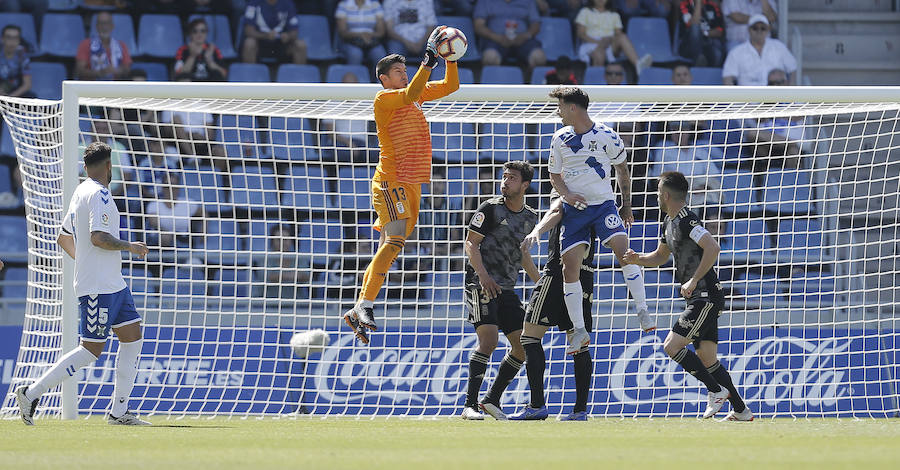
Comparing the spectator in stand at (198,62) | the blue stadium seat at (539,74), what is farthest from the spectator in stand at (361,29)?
the blue stadium seat at (539,74)

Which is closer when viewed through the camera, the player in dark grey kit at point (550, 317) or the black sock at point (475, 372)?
the player in dark grey kit at point (550, 317)

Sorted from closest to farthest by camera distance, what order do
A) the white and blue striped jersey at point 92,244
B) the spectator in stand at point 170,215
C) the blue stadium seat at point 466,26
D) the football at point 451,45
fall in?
the white and blue striped jersey at point 92,244 → the football at point 451,45 → the spectator in stand at point 170,215 → the blue stadium seat at point 466,26

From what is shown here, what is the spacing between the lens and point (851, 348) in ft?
35.3

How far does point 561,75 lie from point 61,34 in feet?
20.8

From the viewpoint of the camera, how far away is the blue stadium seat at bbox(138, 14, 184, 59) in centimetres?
1534

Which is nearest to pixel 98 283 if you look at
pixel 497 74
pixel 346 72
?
pixel 346 72

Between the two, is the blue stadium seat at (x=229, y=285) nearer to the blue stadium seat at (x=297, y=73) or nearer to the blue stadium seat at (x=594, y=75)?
the blue stadium seat at (x=297, y=73)

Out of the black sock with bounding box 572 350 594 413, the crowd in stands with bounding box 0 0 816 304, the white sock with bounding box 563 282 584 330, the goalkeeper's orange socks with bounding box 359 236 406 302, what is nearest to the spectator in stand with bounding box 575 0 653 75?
the crowd in stands with bounding box 0 0 816 304

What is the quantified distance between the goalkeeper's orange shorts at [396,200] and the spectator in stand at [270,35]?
731 cm

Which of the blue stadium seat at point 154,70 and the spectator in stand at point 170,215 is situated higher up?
the blue stadium seat at point 154,70

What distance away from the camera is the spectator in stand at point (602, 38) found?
1571 centimetres

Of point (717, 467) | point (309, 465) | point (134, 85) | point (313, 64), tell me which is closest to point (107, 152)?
point (134, 85)

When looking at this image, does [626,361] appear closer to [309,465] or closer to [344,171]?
[344,171]

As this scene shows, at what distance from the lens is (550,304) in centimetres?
854
